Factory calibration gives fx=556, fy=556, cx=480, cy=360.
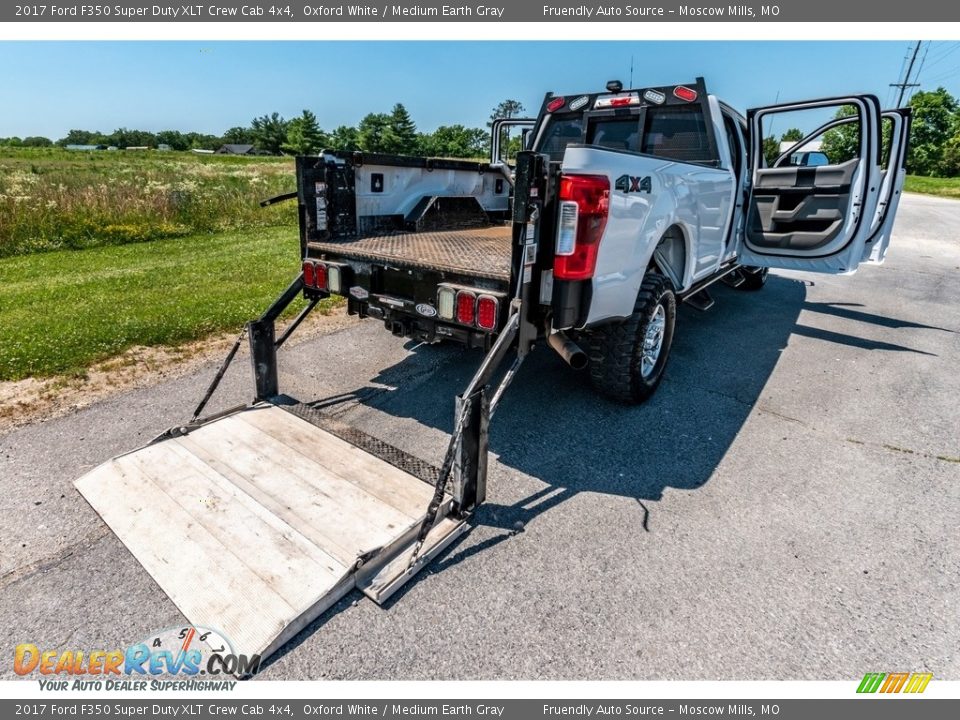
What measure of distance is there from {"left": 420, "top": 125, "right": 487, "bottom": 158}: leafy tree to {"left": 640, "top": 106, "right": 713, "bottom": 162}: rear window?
65.0m

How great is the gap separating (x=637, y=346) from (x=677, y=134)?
2.48m

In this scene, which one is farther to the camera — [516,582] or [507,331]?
[507,331]

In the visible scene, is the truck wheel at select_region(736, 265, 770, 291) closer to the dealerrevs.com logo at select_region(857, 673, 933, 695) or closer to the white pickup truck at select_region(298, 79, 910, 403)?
the white pickup truck at select_region(298, 79, 910, 403)

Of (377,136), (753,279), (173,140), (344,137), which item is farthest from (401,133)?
(753,279)

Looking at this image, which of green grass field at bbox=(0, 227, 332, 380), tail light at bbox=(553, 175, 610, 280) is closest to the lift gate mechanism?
tail light at bbox=(553, 175, 610, 280)

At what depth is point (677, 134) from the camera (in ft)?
17.0

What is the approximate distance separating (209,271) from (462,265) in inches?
266

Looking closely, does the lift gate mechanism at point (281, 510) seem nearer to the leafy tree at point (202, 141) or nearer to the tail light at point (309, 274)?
the tail light at point (309, 274)

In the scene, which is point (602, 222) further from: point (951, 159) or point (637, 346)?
point (951, 159)

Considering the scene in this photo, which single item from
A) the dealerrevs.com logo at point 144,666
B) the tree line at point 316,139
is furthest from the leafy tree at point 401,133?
the dealerrevs.com logo at point 144,666

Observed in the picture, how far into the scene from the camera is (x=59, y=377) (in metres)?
4.52

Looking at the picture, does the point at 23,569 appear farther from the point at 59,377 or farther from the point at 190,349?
the point at 190,349

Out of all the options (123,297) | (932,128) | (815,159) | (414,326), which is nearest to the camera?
(414,326)

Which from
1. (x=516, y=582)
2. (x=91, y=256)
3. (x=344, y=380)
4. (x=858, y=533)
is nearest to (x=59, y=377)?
(x=344, y=380)
